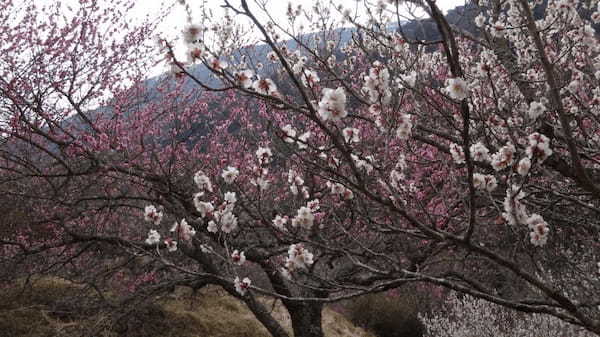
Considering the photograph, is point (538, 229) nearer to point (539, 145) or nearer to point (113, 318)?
point (539, 145)

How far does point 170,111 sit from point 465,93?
5893mm

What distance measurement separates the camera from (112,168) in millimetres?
3963

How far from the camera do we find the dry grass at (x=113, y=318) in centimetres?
472

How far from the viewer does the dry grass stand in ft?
15.5

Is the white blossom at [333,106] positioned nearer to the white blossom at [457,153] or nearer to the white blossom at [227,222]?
the white blossom at [457,153]

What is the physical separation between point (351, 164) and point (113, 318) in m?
4.42

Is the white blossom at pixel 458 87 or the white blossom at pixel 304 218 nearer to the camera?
the white blossom at pixel 458 87

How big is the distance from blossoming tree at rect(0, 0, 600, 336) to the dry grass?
0.56m

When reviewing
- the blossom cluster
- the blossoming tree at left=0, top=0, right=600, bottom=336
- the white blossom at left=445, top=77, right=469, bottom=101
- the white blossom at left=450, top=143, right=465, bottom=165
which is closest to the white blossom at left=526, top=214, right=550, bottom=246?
the blossoming tree at left=0, top=0, right=600, bottom=336

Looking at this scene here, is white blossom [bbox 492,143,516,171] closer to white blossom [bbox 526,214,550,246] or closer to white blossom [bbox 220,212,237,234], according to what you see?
white blossom [bbox 526,214,550,246]

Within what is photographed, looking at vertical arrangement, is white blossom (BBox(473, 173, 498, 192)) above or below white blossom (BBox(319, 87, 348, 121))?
below

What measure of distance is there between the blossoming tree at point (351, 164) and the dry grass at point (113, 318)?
22.2 inches

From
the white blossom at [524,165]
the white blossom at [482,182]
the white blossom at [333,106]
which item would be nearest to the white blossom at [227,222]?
the white blossom at [333,106]

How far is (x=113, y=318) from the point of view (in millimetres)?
4820
